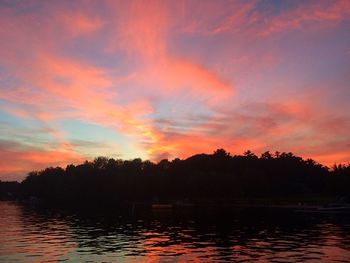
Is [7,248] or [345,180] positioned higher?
[345,180]

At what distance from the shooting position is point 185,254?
51406mm

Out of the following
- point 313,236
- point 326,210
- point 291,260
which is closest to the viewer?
point 291,260

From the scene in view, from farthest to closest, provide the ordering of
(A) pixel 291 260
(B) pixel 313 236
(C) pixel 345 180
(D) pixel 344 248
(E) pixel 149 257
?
(C) pixel 345 180 → (B) pixel 313 236 → (D) pixel 344 248 → (E) pixel 149 257 → (A) pixel 291 260

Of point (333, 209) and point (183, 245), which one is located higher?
point (333, 209)

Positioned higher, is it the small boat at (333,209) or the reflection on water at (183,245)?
the small boat at (333,209)

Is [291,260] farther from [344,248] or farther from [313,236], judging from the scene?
[313,236]

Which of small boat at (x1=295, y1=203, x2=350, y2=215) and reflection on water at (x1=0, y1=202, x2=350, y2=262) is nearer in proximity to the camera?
reflection on water at (x1=0, y1=202, x2=350, y2=262)

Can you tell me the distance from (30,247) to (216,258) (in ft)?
82.0

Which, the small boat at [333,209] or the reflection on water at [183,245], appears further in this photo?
the small boat at [333,209]

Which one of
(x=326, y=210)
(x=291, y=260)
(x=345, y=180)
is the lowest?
(x=291, y=260)

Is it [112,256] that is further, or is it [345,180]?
[345,180]

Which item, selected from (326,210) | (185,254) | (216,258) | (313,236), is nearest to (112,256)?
(185,254)

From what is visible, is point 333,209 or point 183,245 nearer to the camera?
point 183,245

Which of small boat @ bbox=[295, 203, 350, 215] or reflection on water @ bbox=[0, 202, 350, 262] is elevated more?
small boat @ bbox=[295, 203, 350, 215]
